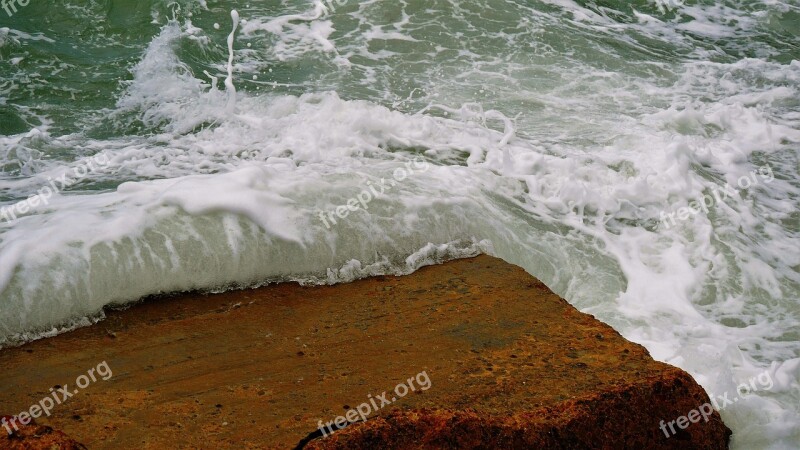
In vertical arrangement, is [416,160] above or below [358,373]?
below

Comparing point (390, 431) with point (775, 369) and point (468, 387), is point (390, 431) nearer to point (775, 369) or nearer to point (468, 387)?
point (468, 387)

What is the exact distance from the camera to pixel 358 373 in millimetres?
3492

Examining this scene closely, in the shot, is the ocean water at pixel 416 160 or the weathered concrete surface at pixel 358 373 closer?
the weathered concrete surface at pixel 358 373

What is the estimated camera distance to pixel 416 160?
592cm

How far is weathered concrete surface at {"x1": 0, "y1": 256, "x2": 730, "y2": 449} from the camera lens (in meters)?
3.14

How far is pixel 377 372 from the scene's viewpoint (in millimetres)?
3514

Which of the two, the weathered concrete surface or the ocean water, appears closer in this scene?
the weathered concrete surface

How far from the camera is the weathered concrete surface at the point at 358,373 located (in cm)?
314

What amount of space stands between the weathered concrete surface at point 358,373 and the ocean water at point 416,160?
0.29 m

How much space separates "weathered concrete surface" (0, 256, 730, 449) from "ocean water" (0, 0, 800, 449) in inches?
11.4

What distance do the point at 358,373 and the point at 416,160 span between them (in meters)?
2.65

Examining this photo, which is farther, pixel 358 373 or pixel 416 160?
pixel 416 160

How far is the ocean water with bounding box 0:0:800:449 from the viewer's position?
14.2 ft

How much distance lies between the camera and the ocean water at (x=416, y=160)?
14.2ft
